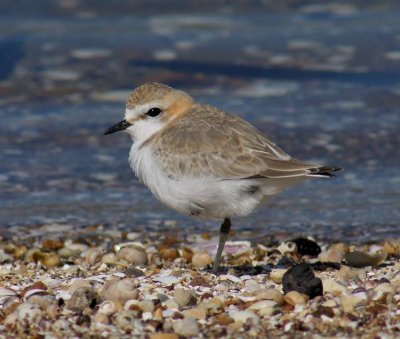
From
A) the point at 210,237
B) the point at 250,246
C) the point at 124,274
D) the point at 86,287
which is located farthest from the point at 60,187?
the point at 86,287

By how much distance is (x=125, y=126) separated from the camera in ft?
17.8

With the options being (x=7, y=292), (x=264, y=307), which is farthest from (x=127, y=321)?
(x=7, y=292)

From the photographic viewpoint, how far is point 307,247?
5598mm

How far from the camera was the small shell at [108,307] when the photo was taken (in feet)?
13.0

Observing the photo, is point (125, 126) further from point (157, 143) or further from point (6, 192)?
point (6, 192)

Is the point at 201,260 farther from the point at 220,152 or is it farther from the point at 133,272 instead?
the point at 220,152

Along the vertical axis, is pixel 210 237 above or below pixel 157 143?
below

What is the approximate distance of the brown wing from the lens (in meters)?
4.79

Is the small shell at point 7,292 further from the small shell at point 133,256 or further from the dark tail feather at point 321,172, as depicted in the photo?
the dark tail feather at point 321,172

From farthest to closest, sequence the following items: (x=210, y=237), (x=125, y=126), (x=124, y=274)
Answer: (x=210, y=237), (x=125, y=126), (x=124, y=274)

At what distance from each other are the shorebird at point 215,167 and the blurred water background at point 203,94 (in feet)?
4.26

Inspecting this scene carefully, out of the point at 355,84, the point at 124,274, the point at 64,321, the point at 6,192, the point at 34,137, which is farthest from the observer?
the point at 355,84

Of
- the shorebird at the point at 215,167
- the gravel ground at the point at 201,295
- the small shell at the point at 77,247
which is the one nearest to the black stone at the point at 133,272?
the gravel ground at the point at 201,295

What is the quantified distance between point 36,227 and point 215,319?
2.69 m
